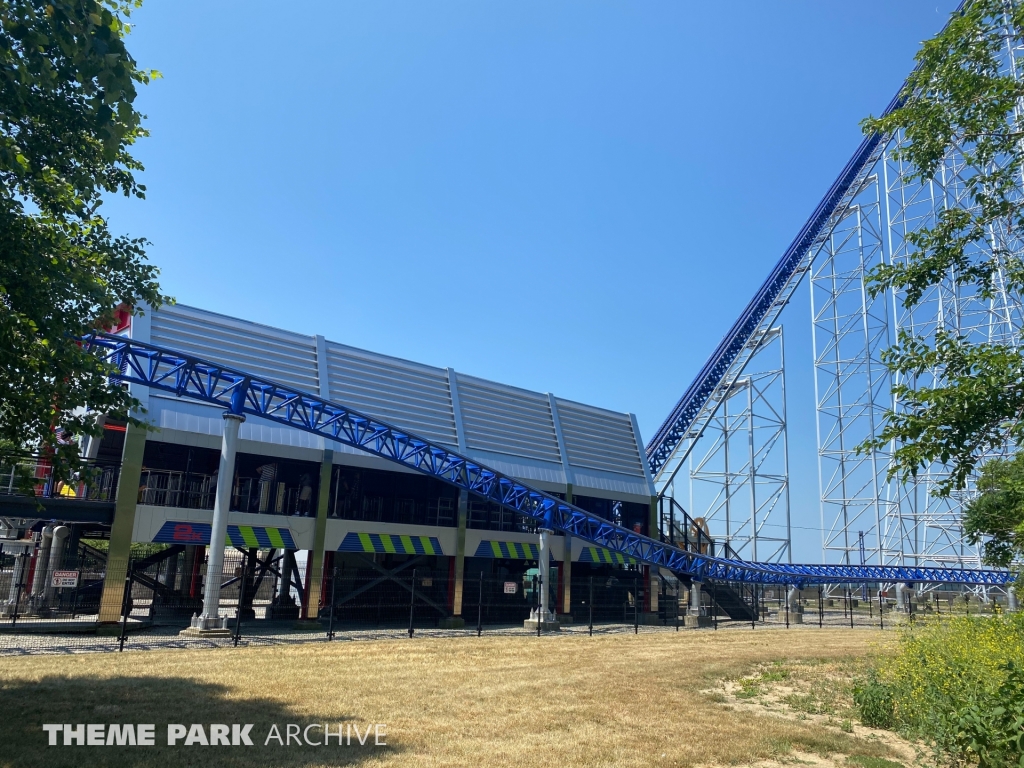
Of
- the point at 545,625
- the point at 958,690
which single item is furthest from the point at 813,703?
the point at 545,625

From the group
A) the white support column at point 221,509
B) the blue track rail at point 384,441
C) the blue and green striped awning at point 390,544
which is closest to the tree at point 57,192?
the blue track rail at point 384,441

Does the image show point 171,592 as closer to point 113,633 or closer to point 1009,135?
point 113,633

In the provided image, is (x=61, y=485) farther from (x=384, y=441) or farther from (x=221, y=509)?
(x=384, y=441)

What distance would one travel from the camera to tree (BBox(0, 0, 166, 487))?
7141 millimetres

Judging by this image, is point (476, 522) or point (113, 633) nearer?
point (113, 633)

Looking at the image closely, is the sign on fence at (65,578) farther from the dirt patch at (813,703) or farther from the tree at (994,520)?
the tree at (994,520)

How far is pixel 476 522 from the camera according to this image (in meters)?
34.5

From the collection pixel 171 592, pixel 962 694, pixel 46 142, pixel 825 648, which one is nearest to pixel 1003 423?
pixel 962 694

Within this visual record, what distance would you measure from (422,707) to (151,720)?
392cm

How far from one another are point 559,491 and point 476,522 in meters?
4.71

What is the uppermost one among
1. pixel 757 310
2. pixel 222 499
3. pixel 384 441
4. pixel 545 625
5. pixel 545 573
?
pixel 757 310

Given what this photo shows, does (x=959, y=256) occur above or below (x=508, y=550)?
above

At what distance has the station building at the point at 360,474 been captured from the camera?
86.0 feet

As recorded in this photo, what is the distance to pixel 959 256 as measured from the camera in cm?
1088
